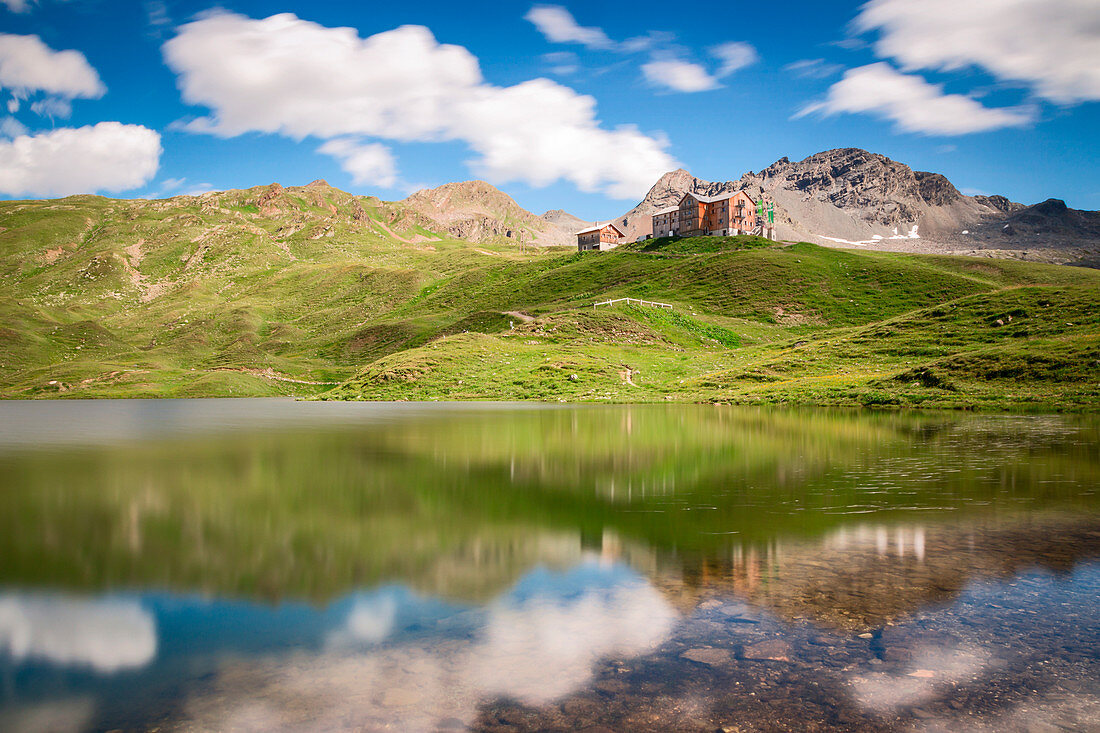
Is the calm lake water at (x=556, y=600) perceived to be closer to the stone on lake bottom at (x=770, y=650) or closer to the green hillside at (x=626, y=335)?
the stone on lake bottom at (x=770, y=650)

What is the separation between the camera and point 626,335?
85000 millimetres

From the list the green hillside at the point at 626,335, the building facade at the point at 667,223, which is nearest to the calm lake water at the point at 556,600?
the green hillside at the point at 626,335

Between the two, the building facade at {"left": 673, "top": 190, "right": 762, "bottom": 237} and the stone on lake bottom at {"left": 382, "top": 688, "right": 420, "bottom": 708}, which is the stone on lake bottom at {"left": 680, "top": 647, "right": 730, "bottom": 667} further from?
the building facade at {"left": 673, "top": 190, "right": 762, "bottom": 237}

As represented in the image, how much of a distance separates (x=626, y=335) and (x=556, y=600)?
77967 millimetres

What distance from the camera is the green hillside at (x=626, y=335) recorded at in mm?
50906

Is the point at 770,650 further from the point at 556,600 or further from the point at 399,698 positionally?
the point at 399,698

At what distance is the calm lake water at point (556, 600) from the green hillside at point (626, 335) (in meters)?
34.9

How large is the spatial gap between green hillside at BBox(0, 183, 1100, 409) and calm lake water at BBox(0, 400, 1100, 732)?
34873 mm

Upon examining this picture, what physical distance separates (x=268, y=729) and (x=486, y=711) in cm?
187

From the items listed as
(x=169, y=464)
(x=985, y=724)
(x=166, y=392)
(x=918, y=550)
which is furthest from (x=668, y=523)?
(x=166, y=392)

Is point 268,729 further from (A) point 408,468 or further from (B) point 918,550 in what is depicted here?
(A) point 408,468

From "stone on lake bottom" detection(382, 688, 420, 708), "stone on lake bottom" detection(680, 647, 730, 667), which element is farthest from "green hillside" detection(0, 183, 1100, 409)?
"stone on lake bottom" detection(382, 688, 420, 708)

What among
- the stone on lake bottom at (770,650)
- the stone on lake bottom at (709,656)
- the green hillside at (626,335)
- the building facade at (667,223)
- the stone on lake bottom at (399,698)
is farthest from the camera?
the building facade at (667,223)

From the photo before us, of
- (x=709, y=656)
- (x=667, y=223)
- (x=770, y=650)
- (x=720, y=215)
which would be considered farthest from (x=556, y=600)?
(x=667, y=223)
